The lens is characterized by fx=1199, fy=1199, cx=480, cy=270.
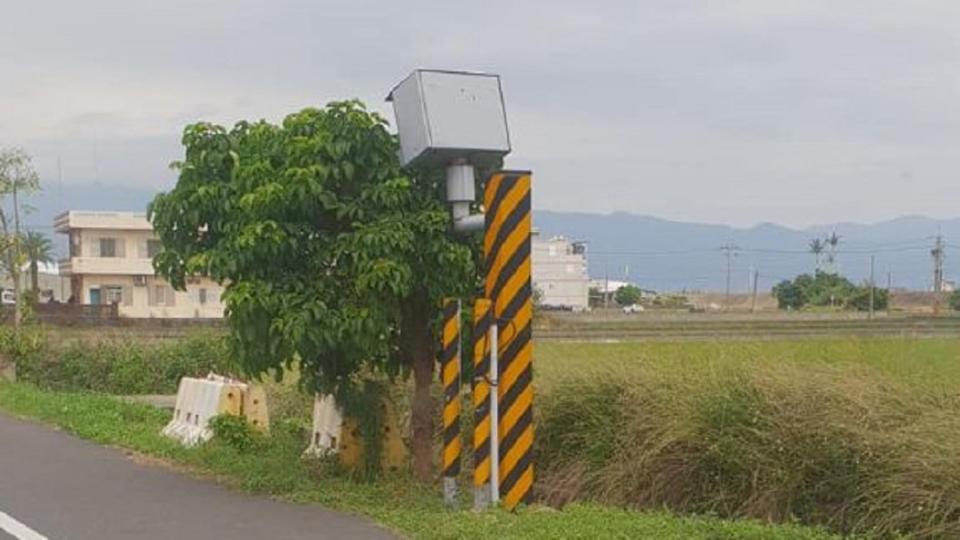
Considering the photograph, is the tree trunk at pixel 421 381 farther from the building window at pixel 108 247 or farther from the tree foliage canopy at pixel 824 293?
the building window at pixel 108 247

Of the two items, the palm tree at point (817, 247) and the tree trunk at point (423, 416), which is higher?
the palm tree at point (817, 247)

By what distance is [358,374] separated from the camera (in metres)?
10.9

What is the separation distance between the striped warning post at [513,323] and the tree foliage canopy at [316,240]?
2.50 ft

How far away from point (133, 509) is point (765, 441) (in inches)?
200

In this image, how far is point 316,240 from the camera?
10.2 m

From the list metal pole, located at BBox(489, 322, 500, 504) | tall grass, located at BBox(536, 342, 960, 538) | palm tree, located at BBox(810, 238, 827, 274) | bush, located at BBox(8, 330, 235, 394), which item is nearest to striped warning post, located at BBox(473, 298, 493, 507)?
metal pole, located at BBox(489, 322, 500, 504)

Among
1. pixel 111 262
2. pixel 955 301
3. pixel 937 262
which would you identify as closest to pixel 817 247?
pixel 937 262

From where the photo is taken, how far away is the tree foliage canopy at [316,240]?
31.7 feet

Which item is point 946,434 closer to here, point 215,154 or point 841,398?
point 841,398

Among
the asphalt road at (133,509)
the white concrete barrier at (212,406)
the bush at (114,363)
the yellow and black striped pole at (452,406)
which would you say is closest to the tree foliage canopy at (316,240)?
the yellow and black striped pole at (452,406)

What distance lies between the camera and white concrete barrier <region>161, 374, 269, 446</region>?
1382 centimetres

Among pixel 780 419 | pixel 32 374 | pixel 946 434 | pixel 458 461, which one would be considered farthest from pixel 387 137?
pixel 32 374

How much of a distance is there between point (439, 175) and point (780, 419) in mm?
3471

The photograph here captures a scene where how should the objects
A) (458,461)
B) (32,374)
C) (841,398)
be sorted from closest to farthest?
(841,398)
(458,461)
(32,374)
